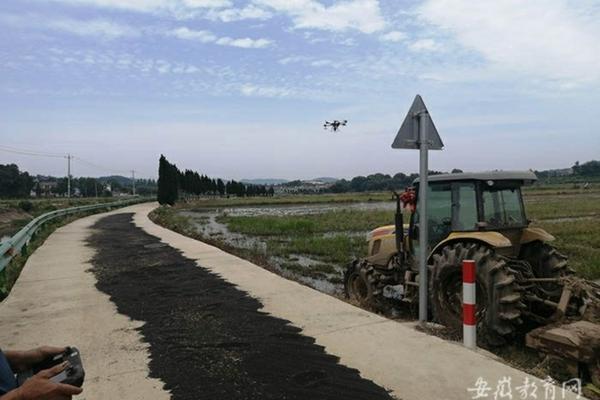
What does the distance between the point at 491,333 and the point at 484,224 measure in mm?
1371

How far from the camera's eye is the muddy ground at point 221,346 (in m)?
4.11

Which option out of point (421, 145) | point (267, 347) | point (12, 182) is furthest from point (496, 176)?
point (12, 182)

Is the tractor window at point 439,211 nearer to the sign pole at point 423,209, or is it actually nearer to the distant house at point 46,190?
the sign pole at point 423,209

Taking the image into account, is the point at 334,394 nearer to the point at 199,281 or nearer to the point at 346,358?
the point at 346,358

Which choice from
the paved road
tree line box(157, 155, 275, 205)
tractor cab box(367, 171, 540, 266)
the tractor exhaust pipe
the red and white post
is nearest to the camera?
the paved road

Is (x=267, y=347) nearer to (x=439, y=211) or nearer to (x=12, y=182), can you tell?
(x=439, y=211)

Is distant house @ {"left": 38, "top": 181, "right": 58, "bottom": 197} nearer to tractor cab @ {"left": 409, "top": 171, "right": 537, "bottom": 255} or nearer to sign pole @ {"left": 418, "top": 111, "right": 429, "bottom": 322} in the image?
tractor cab @ {"left": 409, "top": 171, "right": 537, "bottom": 255}

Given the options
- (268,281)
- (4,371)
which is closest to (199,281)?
(268,281)

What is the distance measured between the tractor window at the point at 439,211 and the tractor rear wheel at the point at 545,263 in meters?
1.14

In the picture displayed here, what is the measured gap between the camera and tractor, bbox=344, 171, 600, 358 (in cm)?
555

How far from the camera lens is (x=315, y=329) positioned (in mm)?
5836

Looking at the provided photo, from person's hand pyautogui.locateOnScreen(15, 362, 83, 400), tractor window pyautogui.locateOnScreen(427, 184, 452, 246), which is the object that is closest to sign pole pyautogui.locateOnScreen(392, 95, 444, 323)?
tractor window pyautogui.locateOnScreen(427, 184, 452, 246)

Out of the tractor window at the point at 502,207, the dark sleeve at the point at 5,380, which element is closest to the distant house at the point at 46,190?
the tractor window at the point at 502,207

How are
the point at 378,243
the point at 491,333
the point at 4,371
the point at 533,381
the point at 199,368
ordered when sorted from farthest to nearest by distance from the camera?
the point at 378,243 < the point at 491,333 < the point at 199,368 < the point at 533,381 < the point at 4,371
